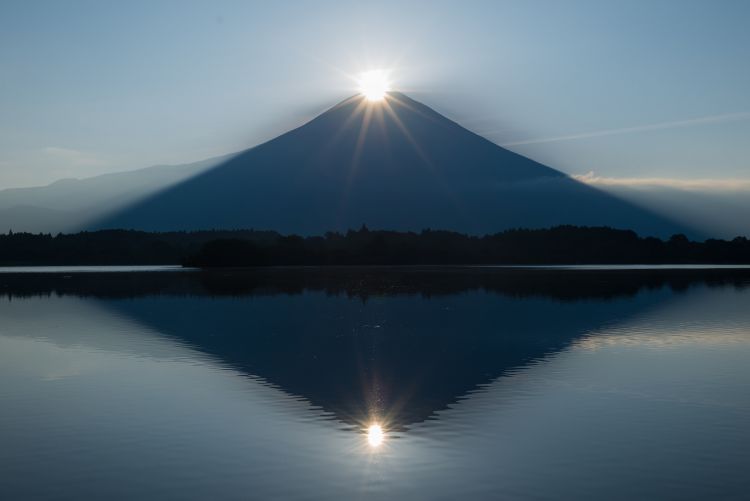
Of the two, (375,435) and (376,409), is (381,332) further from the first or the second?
(375,435)

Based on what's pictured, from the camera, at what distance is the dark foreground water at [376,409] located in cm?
1838

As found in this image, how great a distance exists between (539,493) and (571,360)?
21.4 m

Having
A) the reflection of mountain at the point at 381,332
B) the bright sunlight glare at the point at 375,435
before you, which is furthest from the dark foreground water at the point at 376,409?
the reflection of mountain at the point at 381,332

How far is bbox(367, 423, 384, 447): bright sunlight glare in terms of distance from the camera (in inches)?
864

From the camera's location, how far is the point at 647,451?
20938 millimetres

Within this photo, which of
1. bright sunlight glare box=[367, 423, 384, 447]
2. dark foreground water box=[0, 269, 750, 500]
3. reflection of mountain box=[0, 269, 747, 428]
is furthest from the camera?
reflection of mountain box=[0, 269, 747, 428]

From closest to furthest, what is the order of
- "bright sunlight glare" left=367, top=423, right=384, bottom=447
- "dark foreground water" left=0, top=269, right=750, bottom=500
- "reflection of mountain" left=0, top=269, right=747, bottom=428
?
"dark foreground water" left=0, top=269, right=750, bottom=500 → "bright sunlight glare" left=367, top=423, right=384, bottom=447 → "reflection of mountain" left=0, top=269, right=747, bottom=428

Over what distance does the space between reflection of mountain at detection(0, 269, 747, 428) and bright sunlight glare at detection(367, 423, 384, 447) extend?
70 cm

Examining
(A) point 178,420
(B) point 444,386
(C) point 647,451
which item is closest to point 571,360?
(B) point 444,386

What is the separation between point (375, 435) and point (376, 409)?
13.2 ft

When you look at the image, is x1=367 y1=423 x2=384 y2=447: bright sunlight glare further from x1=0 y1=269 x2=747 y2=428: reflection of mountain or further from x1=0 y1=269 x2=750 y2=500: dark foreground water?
x1=0 y1=269 x2=747 y2=428: reflection of mountain

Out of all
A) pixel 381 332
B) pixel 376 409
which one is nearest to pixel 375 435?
pixel 376 409

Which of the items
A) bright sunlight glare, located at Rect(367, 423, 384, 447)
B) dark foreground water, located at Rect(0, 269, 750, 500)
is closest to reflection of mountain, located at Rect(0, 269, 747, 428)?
dark foreground water, located at Rect(0, 269, 750, 500)

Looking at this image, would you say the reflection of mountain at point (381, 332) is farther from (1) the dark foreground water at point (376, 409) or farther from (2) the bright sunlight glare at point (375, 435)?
(2) the bright sunlight glare at point (375, 435)
